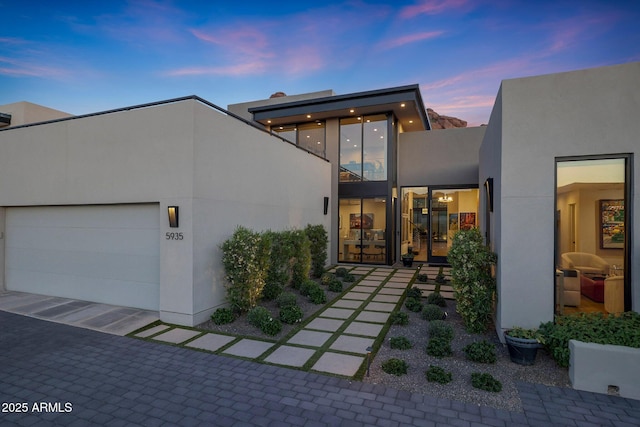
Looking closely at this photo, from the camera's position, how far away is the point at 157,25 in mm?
9016

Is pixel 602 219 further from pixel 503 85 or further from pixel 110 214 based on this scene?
pixel 110 214

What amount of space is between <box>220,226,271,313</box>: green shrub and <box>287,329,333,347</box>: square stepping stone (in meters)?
1.24

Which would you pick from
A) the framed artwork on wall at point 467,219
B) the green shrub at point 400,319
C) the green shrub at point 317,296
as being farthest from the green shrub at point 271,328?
the framed artwork on wall at point 467,219

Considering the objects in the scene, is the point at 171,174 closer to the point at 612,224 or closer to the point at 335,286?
the point at 335,286

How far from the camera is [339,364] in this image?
13.6 ft

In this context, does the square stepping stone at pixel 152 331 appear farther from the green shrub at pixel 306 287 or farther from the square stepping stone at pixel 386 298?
the square stepping stone at pixel 386 298

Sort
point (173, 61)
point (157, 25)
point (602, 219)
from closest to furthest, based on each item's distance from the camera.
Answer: point (602, 219) → point (157, 25) → point (173, 61)

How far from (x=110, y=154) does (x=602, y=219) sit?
828 cm

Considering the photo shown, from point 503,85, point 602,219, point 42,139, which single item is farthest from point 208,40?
point 602,219

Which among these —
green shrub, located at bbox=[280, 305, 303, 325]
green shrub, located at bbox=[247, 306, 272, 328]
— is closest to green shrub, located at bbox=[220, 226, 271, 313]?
green shrub, located at bbox=[247, 306, 272, 328]

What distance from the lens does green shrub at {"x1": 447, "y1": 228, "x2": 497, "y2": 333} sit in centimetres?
508

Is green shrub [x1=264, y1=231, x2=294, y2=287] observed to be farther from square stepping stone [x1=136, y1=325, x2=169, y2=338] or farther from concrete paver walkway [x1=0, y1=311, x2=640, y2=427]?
concrete paver walkway [x1=0, y1=311, x2=640, y2=427]

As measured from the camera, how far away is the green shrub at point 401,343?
15.0 feet

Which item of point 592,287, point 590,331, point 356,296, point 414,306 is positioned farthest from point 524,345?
point 356,296
